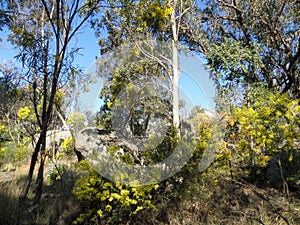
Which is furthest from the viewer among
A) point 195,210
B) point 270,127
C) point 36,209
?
point 36,209

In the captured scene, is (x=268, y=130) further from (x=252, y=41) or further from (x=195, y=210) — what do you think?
(x=252, y=41)

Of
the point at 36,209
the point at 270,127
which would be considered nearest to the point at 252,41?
the point at 270,127

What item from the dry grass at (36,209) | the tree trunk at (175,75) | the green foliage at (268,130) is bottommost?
the dry grass at (36,209)

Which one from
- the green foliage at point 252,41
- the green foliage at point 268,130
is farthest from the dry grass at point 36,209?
the green foliage at point 252,41

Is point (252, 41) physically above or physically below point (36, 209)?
above

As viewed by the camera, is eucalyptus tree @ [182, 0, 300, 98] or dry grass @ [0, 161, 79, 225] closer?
dry grass @ [0, 161, 79, 225]

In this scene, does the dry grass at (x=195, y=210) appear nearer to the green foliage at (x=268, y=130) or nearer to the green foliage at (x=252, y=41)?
the green foliage at (x=268, y=130)

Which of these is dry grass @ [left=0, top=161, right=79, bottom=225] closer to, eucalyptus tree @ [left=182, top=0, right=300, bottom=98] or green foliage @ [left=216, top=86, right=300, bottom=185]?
green foliage @ [left=216, top=86, right=300, bottom=185]

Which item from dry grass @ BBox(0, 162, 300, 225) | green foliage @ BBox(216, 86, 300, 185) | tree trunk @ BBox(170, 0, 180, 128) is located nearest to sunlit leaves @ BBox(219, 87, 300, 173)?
green foliage @ BBox(216, 86, 300, 185)

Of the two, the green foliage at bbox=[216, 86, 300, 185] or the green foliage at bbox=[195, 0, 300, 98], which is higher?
the green foliage at bbox=[195, 0, 300, 98]

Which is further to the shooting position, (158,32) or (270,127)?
(158,32)

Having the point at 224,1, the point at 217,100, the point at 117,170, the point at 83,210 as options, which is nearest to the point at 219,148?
the point at 117,170

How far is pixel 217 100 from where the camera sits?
4.49 m

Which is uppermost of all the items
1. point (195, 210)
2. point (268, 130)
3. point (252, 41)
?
A: point (252, 41)
